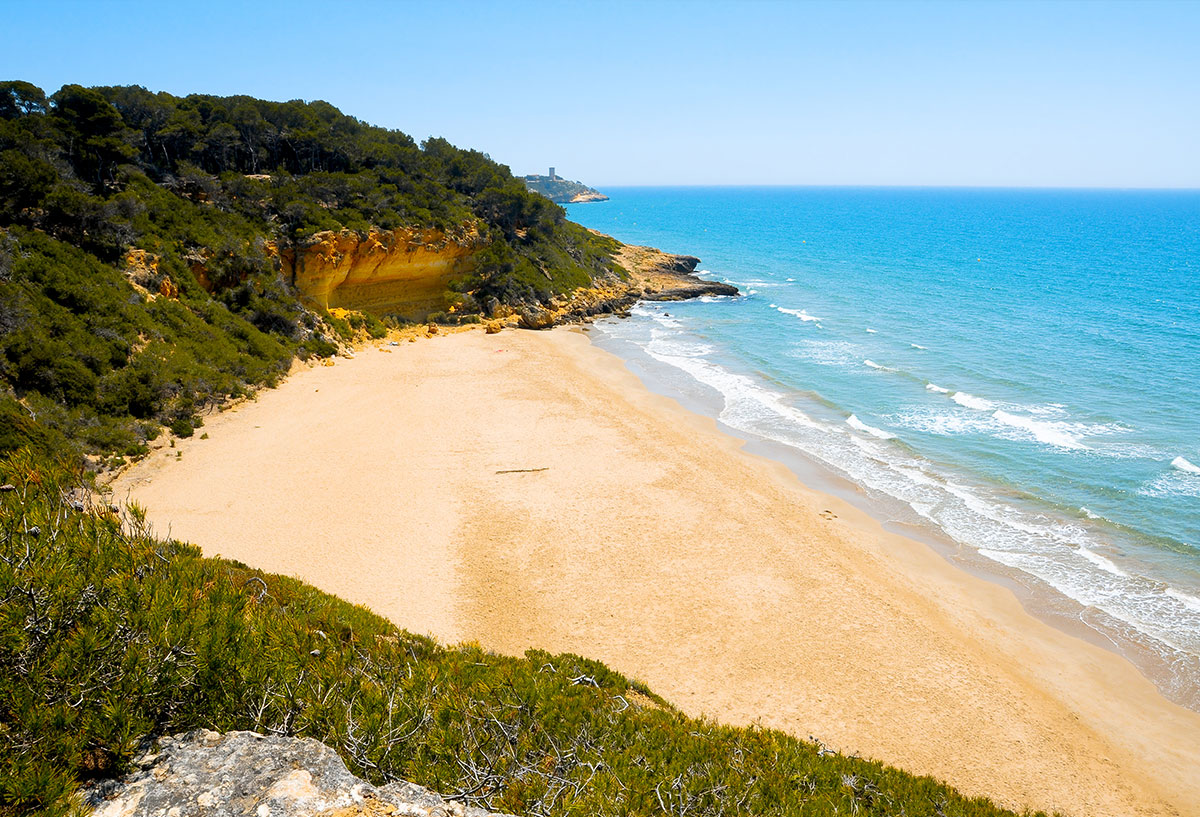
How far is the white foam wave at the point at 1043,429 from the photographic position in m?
24.4

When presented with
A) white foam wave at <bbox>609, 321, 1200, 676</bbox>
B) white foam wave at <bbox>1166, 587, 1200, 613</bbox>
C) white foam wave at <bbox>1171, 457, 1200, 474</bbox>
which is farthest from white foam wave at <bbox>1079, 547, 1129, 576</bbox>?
white foam wave at <bbox>1171, 457, 1200, 474</bbox>

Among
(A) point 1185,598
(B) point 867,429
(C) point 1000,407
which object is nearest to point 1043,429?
(C) point 1000,407

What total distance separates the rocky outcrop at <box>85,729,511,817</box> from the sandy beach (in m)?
7.76

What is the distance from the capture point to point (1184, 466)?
22.1m

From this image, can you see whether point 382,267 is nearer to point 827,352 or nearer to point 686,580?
point 827,352

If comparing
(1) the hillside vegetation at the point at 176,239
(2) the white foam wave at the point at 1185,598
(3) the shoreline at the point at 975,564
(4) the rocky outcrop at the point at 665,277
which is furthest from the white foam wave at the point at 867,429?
(4) the rocky outcrop at the point at 665,277

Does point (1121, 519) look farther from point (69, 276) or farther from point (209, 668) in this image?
point (69, 276)

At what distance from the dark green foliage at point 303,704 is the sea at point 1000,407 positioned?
36.6 ft

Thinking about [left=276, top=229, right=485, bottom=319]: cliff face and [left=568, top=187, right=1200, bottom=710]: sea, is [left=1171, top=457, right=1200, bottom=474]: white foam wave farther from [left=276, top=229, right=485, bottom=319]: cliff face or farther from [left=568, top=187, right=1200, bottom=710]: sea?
[left=276, top=229, right=485, bottom=319]: cliff face

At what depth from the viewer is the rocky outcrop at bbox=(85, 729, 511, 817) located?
15.3 feet

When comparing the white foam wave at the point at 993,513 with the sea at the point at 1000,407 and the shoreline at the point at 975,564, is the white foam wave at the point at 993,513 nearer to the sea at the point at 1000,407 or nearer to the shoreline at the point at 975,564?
the sea at the point at 1000,407

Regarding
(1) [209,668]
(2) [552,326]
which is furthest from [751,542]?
(2) [552,326]

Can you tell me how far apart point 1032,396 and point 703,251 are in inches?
2314

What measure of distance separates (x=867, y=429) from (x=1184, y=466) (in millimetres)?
9653
